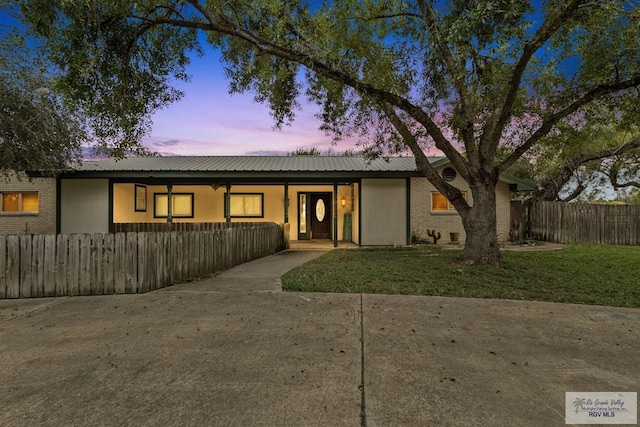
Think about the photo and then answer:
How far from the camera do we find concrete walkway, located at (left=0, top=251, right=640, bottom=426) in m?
2.48

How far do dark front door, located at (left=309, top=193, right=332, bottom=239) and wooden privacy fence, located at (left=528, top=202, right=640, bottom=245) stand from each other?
391 inches

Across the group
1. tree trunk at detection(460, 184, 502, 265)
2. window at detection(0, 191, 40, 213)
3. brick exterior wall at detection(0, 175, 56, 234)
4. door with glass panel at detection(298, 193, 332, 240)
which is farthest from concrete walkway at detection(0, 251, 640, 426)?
window at detection(0, 191, 40, 213)

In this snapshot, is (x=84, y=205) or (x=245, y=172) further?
(x=84, y=205)

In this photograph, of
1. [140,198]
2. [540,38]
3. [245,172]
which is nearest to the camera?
[540,38]

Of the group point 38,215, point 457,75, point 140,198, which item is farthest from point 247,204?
point 457,75

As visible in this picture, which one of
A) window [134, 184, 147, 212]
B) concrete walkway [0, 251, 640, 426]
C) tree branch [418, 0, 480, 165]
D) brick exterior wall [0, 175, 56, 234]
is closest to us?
concrete walkway [0, 251, 640, 426]

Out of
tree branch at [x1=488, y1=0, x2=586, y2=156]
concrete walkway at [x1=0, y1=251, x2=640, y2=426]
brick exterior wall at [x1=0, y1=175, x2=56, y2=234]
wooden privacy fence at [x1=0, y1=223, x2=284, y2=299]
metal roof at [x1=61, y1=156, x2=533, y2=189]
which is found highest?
A: tree branch at [x1=488, y1=0, x2=586, y2=156]

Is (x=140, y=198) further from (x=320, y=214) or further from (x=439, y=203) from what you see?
(x=439, y=203)

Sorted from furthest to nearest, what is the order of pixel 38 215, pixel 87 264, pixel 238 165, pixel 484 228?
pixel 238 165
pixel 38 215
pixel 484 228
pixel 87 264

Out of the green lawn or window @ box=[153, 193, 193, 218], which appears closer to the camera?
the green lawn

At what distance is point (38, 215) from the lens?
14961mm

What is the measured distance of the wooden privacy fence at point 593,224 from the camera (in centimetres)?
1489

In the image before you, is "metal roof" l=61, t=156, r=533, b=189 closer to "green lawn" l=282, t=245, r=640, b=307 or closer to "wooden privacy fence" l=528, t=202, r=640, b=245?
"wooden privacy fence" l=528, t=202, r=640, b=245

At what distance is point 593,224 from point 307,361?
1657 centimetres
